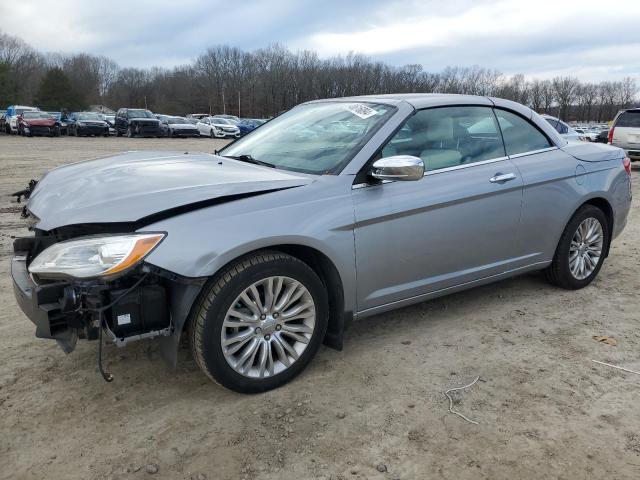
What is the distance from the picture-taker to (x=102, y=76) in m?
127

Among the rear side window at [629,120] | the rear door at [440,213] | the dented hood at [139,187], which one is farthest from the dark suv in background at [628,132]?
the dented hood at [139,187]

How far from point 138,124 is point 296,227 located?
35231 mm

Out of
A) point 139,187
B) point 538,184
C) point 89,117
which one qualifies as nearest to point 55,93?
point 89,117

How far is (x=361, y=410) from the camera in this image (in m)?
2.83

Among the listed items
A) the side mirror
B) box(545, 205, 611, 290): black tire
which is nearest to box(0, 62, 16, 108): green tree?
box(545, 205, 611, 290): black tire

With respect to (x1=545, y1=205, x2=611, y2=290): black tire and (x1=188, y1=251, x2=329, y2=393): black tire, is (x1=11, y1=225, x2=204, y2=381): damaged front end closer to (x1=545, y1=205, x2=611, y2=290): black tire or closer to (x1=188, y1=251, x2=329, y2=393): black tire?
(x1=188, y1=251, x2=329, y2=393): black tire

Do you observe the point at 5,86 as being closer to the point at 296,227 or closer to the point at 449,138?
the point at 449,138

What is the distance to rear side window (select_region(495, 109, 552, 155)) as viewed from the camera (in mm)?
4105

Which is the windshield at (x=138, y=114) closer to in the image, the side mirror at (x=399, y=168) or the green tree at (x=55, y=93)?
the side mirror at (x=399, y=168)

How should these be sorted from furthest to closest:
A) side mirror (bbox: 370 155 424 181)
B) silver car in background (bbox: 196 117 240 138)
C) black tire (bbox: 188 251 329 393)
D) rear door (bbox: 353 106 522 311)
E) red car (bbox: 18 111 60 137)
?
1. silver car in background (bbox: 196 117 240 138)
2. red car (bbox: 18 111 60 137)
3. rear door (bbox: 353 106 522 311)
4. side mirror (bbox: 370 155 424 181)
5. black tire (bbox: 188 251 329 393)

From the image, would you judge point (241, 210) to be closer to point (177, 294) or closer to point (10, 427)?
point (177, 294)

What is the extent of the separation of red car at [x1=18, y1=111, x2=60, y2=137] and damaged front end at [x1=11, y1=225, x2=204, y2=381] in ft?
115

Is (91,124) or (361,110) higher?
(91,124)

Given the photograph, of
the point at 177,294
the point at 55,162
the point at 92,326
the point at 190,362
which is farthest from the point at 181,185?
the point at 55,162
